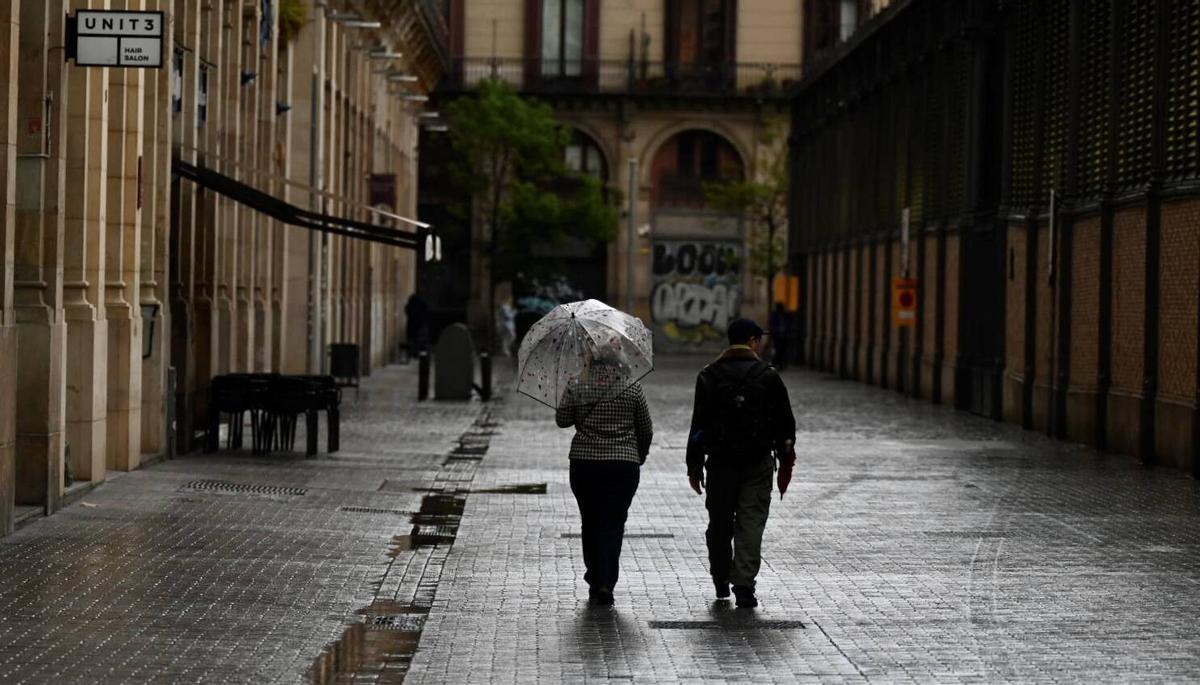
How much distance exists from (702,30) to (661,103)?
3.14 meters

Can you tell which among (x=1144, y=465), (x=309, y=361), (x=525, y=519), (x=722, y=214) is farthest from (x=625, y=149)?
(x=525, y=519)

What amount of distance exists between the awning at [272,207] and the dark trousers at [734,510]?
12.2 meters

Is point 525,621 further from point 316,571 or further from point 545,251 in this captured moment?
point 545,251

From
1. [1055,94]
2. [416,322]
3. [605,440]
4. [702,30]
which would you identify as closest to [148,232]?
[605,440]

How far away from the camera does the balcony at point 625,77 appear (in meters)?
77.4

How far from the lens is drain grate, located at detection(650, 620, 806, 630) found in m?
12.2

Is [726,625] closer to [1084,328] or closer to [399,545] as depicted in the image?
[399,545]

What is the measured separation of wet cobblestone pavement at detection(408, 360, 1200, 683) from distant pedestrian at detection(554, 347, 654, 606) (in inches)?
19.3

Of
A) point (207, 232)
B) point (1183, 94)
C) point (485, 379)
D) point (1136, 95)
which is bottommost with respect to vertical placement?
point (485, 379)

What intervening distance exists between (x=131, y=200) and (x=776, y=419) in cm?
1008

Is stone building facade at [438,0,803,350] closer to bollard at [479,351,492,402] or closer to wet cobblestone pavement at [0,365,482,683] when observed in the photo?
bollard at [479,351,492,402]

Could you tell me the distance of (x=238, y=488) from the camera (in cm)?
2014

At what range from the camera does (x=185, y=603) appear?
1270cm

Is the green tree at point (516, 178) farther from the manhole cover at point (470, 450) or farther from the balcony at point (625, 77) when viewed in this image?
the manhole cover at point (470, 450)
